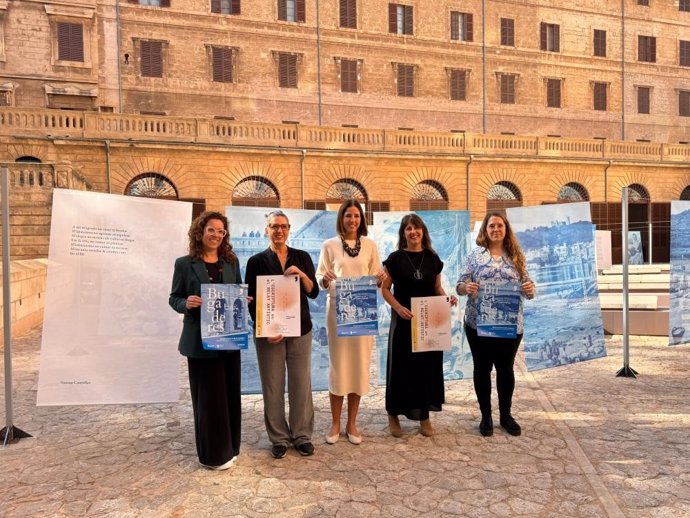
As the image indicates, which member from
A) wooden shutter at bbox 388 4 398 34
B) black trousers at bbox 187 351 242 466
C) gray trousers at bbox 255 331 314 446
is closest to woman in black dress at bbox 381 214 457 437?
gray trousers at bbox 255 331 314 446

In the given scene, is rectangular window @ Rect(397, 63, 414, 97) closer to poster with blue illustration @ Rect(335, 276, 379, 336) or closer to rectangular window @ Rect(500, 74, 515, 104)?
rectangular window @ Rect(500, 74, 515, 104)

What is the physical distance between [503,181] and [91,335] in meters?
25.6

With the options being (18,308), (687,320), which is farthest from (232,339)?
(18,308)

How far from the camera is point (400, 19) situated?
1186 inches

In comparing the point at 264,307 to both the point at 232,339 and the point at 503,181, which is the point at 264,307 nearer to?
the point at 232,339

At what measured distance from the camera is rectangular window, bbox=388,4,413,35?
98.3ft

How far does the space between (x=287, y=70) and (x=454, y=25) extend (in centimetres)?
1028

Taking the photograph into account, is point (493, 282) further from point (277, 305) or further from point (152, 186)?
point (152, 186)

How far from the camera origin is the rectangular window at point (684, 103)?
3538 cm

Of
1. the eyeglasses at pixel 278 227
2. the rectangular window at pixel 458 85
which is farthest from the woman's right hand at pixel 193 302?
the rectangular window at pixel 458 85

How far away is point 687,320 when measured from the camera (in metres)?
6.75

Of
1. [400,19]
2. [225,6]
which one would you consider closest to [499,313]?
[225,6]

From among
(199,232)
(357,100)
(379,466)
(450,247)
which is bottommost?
(379,466)

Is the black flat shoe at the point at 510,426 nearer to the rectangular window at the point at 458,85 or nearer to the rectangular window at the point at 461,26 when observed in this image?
the rectangular window at the point at 458,85
